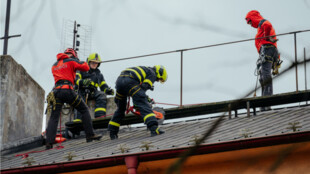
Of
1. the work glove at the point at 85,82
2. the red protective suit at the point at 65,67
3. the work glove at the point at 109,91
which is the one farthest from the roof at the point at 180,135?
the work glove at the point at 109,91

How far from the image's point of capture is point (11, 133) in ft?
34.9

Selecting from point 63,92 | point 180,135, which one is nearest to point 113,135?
A: point 63,92

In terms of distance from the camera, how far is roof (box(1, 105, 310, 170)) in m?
7.46

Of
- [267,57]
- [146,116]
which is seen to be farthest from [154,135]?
[267,57]

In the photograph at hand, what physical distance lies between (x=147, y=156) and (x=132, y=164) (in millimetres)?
207

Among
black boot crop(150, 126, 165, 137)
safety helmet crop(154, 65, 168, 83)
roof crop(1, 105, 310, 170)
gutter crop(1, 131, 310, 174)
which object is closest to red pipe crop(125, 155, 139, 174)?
gutter crop(1, 131, 310, 174)

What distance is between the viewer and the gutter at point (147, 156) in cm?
653

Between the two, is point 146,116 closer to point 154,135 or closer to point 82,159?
point 154,135

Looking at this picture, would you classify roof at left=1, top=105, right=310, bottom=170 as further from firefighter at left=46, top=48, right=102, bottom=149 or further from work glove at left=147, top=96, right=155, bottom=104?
work glove at left=147, top=96, right=155, bottom=104

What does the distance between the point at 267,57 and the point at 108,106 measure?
3715 millimetres

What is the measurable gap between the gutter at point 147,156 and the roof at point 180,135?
3.2 inches

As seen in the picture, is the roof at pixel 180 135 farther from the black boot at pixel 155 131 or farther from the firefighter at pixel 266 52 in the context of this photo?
the firefighter at pixel 266 52


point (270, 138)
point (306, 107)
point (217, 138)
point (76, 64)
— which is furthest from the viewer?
point (76, 64)

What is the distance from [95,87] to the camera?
12242mm
